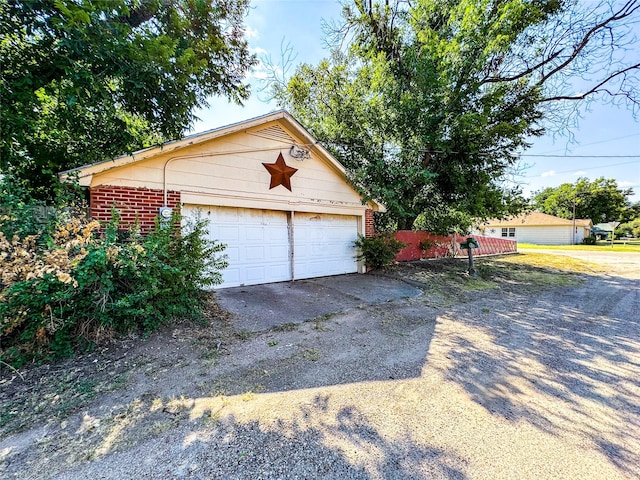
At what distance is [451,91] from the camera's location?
9352 millimetres

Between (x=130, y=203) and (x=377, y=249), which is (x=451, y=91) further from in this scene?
(x=130, y=203)

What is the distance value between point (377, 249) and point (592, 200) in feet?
165

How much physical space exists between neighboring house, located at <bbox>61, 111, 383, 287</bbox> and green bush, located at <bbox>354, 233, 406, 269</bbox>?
28cm

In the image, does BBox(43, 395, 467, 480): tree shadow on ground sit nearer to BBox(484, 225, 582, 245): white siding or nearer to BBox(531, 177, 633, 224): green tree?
BBox(484, 225, 582, 245): white siding

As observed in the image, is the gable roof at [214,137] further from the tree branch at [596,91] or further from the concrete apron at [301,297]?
the tree branch at [596,91]

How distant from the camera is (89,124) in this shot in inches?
213

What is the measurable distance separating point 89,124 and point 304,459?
6.68 metres

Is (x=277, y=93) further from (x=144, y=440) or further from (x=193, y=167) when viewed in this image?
(x=144, y=440)

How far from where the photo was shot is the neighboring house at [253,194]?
5.40m

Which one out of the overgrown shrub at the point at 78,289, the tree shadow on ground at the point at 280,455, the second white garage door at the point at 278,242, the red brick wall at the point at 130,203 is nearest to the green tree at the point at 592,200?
the second white garage door at the point at 278,242

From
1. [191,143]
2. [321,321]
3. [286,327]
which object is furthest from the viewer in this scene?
[191,143]

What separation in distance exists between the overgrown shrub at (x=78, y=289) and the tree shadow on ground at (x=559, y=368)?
158 inches

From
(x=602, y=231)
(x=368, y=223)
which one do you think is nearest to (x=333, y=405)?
(x=368, y=223)

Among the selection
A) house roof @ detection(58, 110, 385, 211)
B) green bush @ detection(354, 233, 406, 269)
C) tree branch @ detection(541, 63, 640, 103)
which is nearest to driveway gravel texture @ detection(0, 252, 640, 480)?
house roof @ detection(58, 110, 385, 211)
